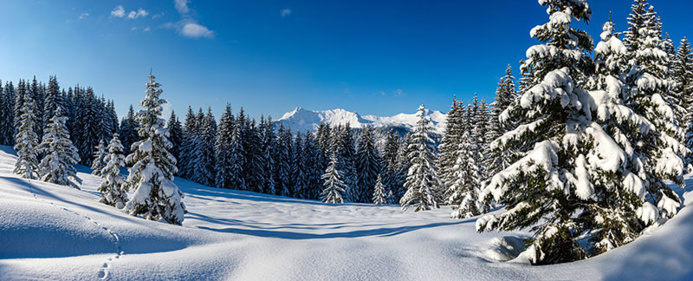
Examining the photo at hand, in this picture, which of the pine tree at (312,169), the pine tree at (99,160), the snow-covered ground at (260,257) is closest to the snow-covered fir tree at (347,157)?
the pine tree at (312,169)

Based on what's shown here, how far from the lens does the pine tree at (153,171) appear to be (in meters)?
13.4

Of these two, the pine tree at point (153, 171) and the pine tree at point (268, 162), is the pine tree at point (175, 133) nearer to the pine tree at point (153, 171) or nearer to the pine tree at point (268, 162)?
the pine tree at point (268, 162)

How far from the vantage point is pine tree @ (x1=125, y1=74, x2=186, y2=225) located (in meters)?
13.4

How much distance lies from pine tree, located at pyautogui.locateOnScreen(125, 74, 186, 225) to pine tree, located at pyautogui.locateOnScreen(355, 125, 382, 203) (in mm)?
44073

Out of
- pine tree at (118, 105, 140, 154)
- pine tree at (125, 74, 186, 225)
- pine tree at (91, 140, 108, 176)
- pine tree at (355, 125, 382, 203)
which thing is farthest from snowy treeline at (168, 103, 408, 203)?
pine tree at (125, 74, 186, 225)

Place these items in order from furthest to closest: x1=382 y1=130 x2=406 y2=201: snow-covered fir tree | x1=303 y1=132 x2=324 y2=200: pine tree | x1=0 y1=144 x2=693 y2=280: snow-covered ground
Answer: x1=303 y1=132 x2=324 y2=200: pine tree → x1=382 y1=130 x2=406 y2=201: snow-covered fir tree → x1=0 y1=144 x2=693 y2=280: snow-covered ground

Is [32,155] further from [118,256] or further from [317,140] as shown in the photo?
[317,140]

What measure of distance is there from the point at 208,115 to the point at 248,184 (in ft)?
49.7

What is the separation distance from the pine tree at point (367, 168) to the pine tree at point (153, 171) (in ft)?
145

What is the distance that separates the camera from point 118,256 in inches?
239

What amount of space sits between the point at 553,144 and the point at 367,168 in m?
50.4

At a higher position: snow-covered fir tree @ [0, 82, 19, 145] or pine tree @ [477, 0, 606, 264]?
snow-covered fir tree @ [0, 82, 19, 145]

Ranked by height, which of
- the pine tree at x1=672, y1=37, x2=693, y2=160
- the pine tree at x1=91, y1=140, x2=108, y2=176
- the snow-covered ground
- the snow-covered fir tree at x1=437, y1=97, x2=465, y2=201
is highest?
the pine tree at x1=672, y1=37, x2=693, y2=160

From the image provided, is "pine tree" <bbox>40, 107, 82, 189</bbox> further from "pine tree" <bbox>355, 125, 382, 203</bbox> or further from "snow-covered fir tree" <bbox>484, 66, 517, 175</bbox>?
"pine tree" <bbox>355, 125, 382, 203</bbox>
